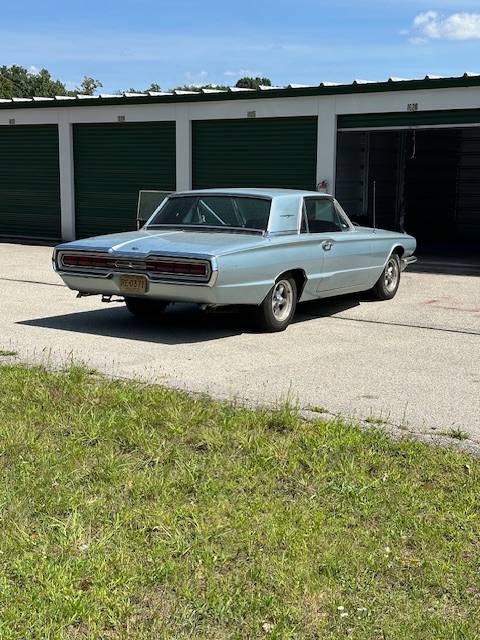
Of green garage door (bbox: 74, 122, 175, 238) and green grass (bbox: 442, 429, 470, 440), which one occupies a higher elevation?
green garage door (bbox: 74, 122, 175, 238)

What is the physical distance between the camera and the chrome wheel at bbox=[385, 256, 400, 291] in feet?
37.1

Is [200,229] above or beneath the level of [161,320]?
above

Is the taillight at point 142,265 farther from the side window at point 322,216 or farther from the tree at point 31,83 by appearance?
the tree at point 31,83

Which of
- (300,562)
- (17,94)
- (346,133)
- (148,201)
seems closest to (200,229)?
(300,562)

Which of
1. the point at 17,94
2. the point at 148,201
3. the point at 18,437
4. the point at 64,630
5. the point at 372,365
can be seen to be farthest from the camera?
the point at 17,94

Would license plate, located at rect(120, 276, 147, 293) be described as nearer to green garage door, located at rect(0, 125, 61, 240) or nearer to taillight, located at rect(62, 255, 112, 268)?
taillight, located at rect(62, 255, 112, 268)

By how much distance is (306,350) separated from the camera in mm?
7977

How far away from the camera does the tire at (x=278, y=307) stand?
8664 millimetres

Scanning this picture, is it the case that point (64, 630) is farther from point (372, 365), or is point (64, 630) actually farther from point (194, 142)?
point (194, 142)

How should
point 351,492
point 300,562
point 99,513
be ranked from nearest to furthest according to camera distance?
point 300,562 → point 99,513 → point 351,492

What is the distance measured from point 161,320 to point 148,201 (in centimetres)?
685

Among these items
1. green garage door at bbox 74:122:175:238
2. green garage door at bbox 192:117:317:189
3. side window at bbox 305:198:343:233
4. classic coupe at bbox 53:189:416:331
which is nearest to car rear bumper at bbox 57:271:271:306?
classic coupe at bbox 53:189:416:331

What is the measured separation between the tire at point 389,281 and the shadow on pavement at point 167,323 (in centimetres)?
78

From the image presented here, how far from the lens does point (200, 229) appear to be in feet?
30.0
